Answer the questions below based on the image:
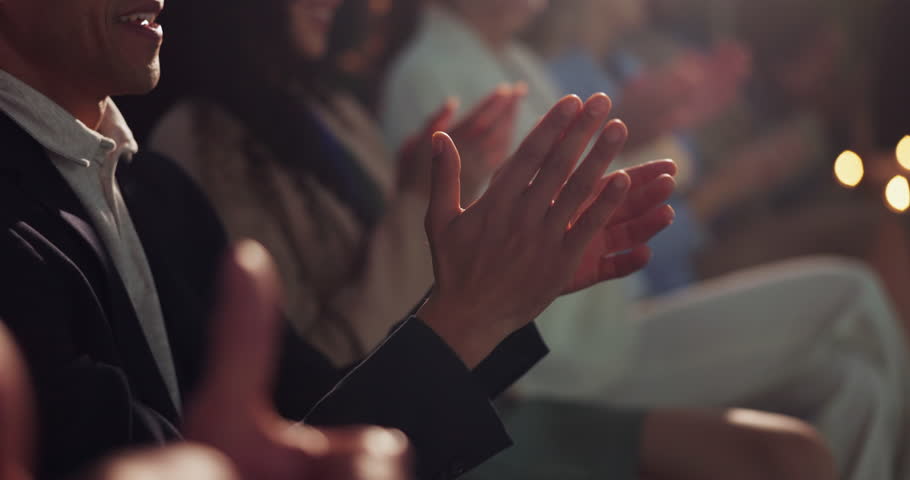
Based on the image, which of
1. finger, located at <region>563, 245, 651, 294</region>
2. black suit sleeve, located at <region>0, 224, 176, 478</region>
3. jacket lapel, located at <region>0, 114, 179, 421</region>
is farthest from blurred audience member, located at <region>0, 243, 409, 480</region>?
finger, located at <region>563, 245, 651, 294</region>

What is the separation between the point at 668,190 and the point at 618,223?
0.15ft

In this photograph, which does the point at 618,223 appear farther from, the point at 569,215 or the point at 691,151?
the point at 691,151

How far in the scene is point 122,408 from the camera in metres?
0.50

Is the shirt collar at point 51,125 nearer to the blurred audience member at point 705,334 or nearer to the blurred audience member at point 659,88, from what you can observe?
the blurred audience member at point 705,334

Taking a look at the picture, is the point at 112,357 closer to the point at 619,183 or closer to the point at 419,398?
the point at 419,398

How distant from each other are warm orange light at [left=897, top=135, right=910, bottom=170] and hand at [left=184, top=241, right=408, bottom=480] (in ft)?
4.26

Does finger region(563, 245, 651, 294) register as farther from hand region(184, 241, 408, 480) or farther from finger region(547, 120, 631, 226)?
hand region(184, 241, 408, 480)

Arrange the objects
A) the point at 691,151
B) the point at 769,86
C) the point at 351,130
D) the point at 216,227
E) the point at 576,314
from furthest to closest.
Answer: the point at 769,86 < the point at 691,151 < the point at 576,314 < the point at 351,130 < the point at 216,227

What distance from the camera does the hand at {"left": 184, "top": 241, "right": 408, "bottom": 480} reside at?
33cm

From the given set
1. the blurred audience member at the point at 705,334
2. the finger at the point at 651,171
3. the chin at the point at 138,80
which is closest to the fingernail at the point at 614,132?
the finger at the point at 651,171

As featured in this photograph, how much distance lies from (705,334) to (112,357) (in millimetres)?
1019

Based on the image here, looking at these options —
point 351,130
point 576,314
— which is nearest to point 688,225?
point 576,314

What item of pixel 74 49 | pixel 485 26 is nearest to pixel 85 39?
pixel 74 49

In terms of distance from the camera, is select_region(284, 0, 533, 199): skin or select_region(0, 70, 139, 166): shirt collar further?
select_region(284, 0, 533, 199): skin
